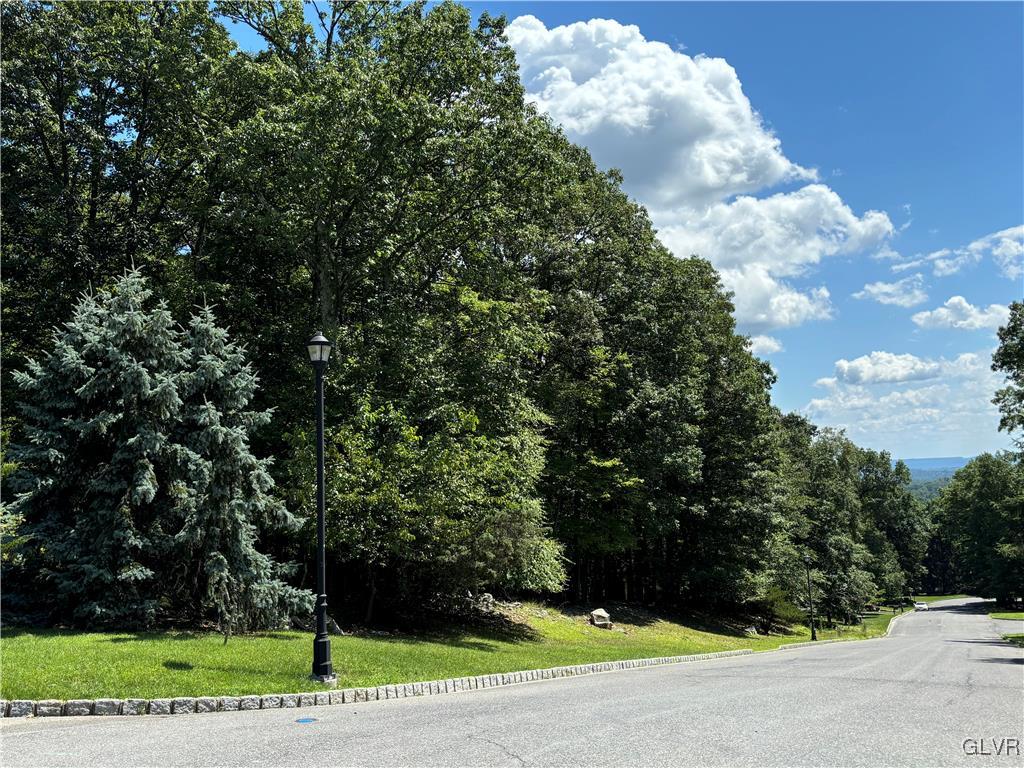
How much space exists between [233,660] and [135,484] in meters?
4.83

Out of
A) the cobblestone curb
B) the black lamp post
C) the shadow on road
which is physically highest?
the black lamp post

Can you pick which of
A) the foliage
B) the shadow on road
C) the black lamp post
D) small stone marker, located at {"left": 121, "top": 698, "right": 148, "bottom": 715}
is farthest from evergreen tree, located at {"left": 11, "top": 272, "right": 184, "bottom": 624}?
the shadow on road

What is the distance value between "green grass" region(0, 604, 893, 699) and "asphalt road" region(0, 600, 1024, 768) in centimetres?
94

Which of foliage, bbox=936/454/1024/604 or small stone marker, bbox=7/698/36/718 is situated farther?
foliage, bbox=936/454/1024/604

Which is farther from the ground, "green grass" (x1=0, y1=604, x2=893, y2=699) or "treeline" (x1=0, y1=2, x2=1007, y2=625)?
"treeline" (x1=0, y1=2, x2=1007, y2=625)

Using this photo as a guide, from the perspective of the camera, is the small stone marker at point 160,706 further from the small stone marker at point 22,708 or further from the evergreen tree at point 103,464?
the evergreen tree at point 103,464

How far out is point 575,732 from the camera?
8.07 meters

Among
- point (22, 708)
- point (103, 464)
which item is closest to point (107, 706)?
point (22, 708)

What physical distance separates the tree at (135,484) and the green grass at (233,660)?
108 centimetres

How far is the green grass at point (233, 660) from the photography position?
9.54 meters

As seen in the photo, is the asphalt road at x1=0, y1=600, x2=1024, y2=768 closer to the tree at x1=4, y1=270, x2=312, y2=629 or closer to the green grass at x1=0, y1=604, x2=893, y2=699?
the green grass at x1=0, y1=604, x2=893, y2=699

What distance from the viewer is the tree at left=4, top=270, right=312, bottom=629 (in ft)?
45.7

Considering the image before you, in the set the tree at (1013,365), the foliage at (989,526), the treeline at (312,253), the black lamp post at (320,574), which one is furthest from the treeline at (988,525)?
the black lamp post at (320,574)

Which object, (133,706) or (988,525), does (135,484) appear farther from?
(988,525)
